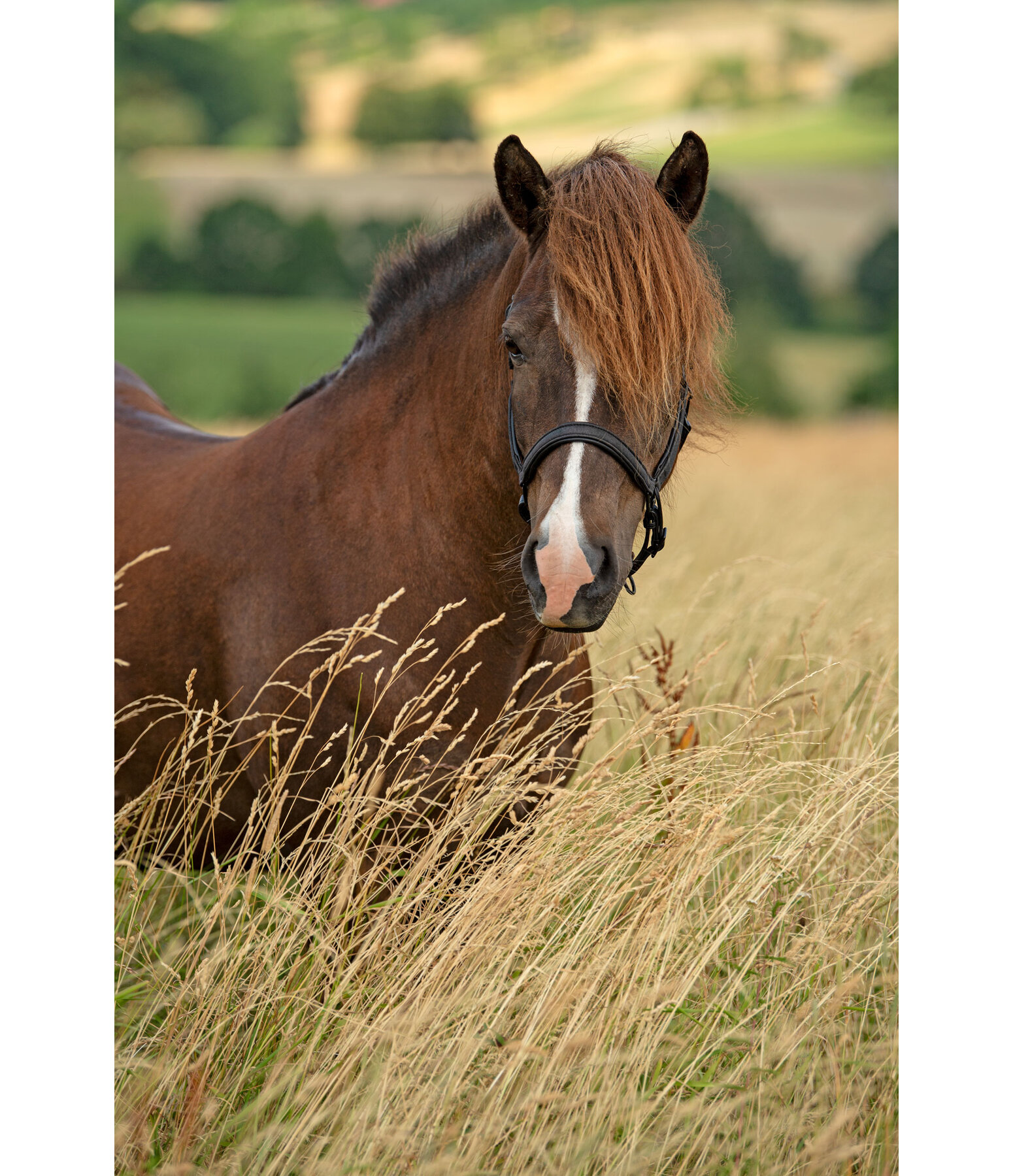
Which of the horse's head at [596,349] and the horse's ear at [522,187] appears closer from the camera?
the horse's head at [596,349]

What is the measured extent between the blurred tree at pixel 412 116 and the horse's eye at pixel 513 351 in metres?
2.05

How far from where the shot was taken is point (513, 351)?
193 centimetres

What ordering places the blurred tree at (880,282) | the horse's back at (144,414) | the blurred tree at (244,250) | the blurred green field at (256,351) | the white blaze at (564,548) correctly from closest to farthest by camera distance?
the white blaze at (564,548) < the horse's back at (144,414) < the blurred tree at (880,282) < the blurred tree at (244,250) < the blurred green field at (256,351)

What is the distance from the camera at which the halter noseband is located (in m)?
1.78

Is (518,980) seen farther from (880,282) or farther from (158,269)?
(158,269)

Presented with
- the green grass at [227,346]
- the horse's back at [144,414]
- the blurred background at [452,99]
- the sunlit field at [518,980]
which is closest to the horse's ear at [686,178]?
the blurred background at [452,99]

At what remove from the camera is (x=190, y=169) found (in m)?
4.21

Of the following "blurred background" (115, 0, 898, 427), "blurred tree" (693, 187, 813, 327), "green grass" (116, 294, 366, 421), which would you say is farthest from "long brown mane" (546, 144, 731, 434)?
"blurred tree" (693, 187, 813, 327)

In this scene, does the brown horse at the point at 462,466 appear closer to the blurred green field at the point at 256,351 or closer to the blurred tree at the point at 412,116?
the blurred tree at the point at 412,116

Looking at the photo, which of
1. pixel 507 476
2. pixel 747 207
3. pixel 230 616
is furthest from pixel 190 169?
pixel 747 207

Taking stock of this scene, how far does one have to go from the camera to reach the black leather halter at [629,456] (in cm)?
178

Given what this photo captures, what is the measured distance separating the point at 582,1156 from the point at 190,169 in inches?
160

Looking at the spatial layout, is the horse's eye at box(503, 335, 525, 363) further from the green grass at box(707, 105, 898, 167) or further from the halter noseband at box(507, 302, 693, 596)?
the green grass at box(707, 105, 898, 167)

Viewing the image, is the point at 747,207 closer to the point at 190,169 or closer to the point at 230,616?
the point at 190,169
